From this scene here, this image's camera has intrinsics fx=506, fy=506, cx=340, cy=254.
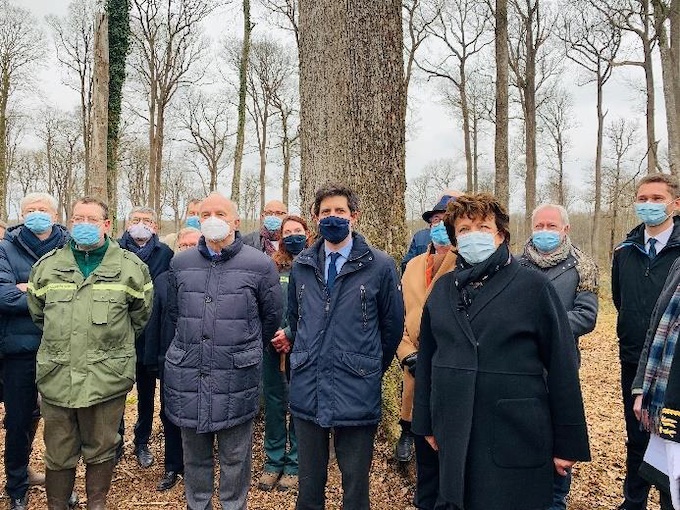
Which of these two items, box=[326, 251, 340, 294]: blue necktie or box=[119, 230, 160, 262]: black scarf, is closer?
box=[326, 251, 340, 294]: blue necktie

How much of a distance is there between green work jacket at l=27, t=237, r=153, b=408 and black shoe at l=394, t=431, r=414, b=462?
2037 mm

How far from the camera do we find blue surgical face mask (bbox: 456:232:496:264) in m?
2.48

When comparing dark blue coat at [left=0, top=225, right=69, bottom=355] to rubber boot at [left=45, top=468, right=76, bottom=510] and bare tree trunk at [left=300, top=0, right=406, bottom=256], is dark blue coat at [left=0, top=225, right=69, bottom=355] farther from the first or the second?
bare tree trunk at [left=300, top=0, right=406, bottom=256]

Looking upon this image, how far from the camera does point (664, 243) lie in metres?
3.63

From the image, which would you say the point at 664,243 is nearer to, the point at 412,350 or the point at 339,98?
the point at 412,350

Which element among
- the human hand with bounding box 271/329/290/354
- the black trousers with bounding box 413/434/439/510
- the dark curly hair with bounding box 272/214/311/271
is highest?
the dark curly hair with bounding box 272/214/311/271

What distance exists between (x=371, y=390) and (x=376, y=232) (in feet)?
5.33

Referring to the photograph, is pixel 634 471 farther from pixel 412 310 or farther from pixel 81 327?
pixel 81 327

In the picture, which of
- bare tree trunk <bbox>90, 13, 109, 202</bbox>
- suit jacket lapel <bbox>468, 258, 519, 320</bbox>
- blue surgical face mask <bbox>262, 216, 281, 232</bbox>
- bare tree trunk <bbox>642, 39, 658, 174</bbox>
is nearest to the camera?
suit jacket lapel <bbox>468, 258, 519, 320</bbox>

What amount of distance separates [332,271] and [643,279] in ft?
7.61

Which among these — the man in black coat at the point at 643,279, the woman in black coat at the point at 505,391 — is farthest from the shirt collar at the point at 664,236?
the woman in black coat at the point at 505,391

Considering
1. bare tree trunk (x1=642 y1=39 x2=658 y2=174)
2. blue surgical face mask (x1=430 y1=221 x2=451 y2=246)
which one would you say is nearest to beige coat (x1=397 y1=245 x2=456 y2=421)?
blue surgical face mask (x1=430 y1=221 x2=451 y2=246)

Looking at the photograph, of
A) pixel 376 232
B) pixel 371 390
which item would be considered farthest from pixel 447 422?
pixel 376 232

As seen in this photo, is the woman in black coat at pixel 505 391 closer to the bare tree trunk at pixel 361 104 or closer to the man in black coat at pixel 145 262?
the bare tree trunk at pixel 361 104
